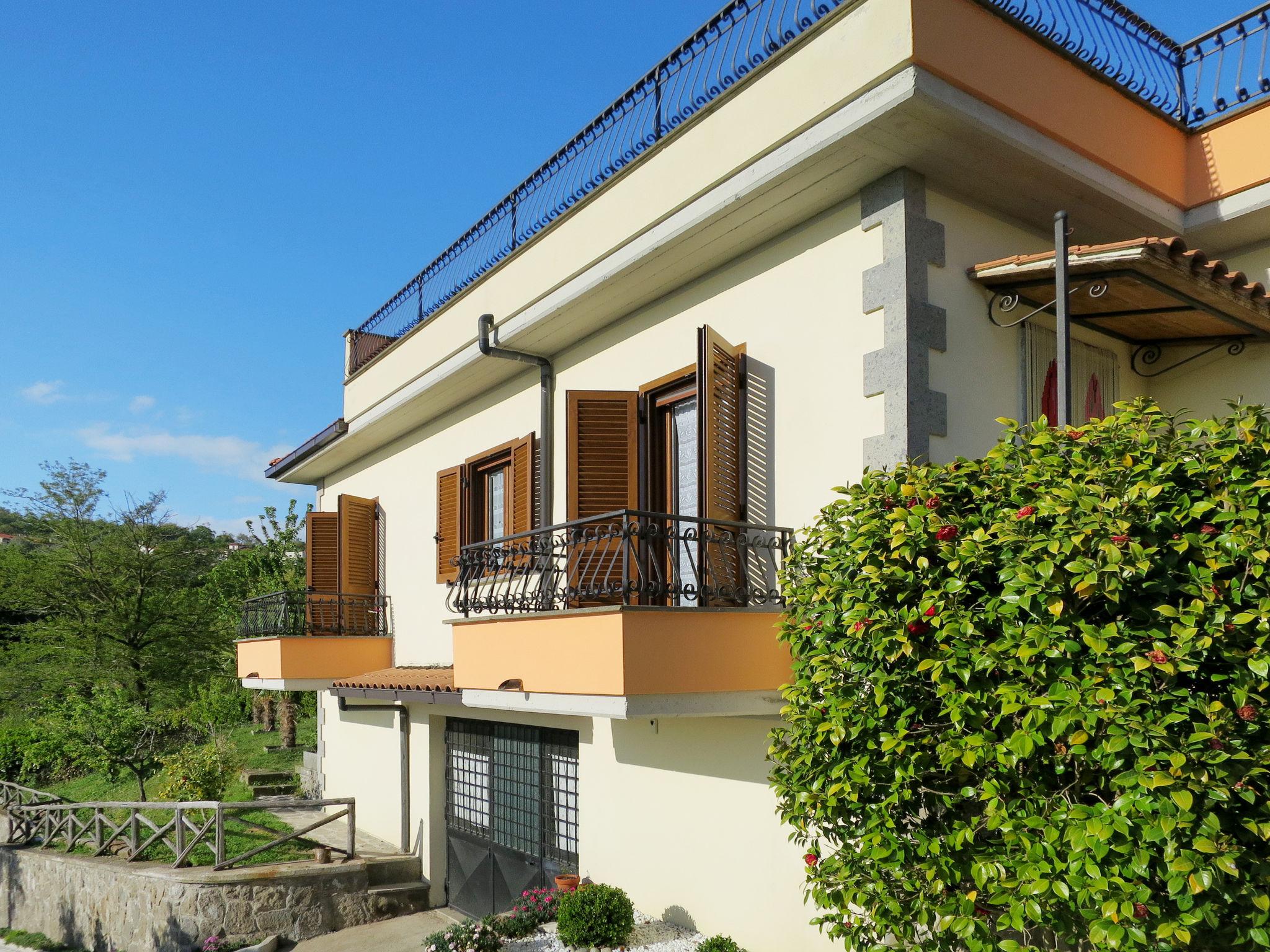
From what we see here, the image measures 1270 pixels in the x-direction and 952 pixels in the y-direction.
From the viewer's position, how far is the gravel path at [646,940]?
7.70 meters

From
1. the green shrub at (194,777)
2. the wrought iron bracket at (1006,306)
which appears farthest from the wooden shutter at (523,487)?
the green shrub at (194,777)

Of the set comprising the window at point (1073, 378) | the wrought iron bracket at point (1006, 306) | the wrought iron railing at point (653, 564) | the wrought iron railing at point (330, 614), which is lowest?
the wrought iron railing at point (330, 614)

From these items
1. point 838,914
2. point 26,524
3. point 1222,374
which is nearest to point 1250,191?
point 1222,374

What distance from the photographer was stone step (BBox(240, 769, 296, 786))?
19.1 meters

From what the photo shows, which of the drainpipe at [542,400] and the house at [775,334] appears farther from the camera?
the drainpipe at [542,400]

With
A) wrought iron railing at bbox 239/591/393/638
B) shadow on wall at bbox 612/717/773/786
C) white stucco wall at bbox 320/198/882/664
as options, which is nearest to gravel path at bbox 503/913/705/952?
shadow on wall at bbox 612/717/773/786

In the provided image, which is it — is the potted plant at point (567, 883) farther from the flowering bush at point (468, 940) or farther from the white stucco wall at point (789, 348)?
the white stucco wall at point (789, 348)

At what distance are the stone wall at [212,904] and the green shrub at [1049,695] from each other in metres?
8.43

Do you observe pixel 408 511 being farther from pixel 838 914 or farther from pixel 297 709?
pixel 297 709

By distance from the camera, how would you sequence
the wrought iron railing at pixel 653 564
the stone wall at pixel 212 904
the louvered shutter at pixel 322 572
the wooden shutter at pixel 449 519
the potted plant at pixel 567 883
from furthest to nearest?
1. the louvered shutter at pixel 322 572
2. the wooden shutter at pixel 449 519
3. the stone wall at pixel 212 904
4. the potted plant at pixel 567 883
5. the wrought iron railing at pixel 653 564

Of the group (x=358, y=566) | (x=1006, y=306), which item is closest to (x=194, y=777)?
(x=358, y=566)

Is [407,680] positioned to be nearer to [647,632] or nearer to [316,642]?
[316,642]

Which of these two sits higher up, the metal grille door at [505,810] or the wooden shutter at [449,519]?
the wooden shutter at [449,519]

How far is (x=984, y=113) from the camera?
614 cm
